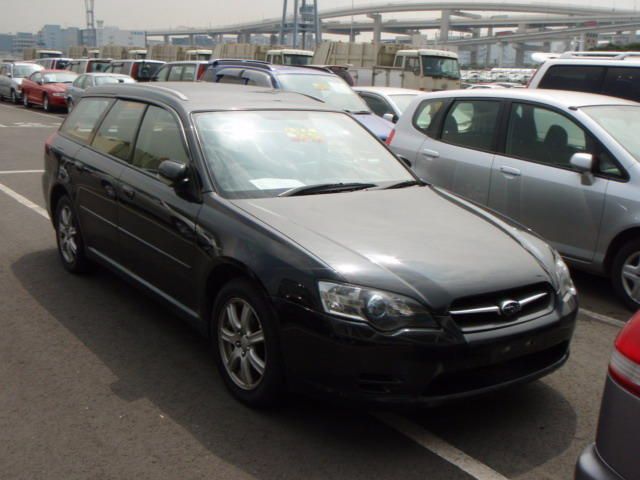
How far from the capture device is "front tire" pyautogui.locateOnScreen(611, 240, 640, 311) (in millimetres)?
5668

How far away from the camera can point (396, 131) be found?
801 cm

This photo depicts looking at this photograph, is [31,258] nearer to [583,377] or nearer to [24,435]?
[24,435]

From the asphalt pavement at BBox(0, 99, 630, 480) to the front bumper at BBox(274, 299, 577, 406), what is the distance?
211mm

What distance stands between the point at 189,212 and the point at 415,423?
175cm

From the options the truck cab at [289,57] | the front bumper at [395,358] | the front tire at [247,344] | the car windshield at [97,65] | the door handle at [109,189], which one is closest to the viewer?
the front bumper at [395,358]

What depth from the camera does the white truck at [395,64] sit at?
105ft

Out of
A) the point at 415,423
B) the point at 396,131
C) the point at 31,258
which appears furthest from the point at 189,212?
the point at 396,131

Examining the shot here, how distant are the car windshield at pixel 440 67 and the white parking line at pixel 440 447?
2966 cm

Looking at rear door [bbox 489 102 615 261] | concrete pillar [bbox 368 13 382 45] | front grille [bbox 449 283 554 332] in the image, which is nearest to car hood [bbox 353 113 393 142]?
rear door [bbox 489 102 615 261]

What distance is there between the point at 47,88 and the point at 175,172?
23.9 meters

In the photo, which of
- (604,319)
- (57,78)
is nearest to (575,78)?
(604,319)

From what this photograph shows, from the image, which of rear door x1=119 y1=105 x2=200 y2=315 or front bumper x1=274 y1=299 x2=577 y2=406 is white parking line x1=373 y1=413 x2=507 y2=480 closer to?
front bumper x1=274 y1=299 x2=577 y2=406

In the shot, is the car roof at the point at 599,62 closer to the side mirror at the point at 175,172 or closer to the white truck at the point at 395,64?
the side mirror at the point at 175,172

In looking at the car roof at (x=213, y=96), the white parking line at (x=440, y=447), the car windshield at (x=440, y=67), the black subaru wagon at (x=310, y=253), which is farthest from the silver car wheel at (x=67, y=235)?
the car windshield at (x=440, y=67)
